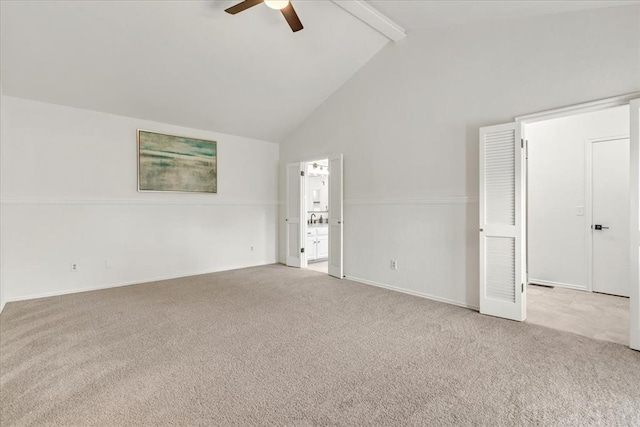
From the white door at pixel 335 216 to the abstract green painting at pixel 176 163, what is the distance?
217 cm

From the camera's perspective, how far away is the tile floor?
2.98 metres

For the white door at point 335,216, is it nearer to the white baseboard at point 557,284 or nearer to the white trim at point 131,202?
the white trim at point 131,202

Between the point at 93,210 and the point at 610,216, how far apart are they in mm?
7253

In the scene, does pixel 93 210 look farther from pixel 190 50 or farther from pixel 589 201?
pixel 589 201

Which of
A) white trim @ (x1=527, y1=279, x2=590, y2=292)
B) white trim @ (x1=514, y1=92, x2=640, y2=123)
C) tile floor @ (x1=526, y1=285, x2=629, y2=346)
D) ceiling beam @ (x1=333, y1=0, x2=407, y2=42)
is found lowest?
tile floor @ (x1=526, y1=285, x2=629, y2=346)

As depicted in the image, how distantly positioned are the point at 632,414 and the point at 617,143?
12.7 feet

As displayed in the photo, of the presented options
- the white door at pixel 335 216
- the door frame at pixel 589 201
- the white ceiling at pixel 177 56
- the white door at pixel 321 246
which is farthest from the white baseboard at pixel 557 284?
the white ceiling at pixel 177 56

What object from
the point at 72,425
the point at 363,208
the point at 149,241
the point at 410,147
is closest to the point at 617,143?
the point at 410,147

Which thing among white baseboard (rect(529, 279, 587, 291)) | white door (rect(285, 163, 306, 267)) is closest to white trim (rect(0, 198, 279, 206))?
white door (rect(285, 163, 306, 267))

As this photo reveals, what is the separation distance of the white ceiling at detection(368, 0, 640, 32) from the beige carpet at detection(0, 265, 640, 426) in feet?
10.1

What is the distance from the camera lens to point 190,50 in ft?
12.7

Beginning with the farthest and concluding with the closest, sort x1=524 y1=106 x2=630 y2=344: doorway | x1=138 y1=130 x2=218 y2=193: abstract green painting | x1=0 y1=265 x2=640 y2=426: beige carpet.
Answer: x1=138 y1=130 x2=218 y2=193: abstract green painting → x1=524 y1=106 x2=630 y2=344: doorway → x1=0 y1=265 x2=640 y2=426: beige carpet

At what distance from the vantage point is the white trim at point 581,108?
8.89 feet

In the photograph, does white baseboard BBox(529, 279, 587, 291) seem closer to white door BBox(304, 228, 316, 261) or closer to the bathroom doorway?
the bathroom doorway
